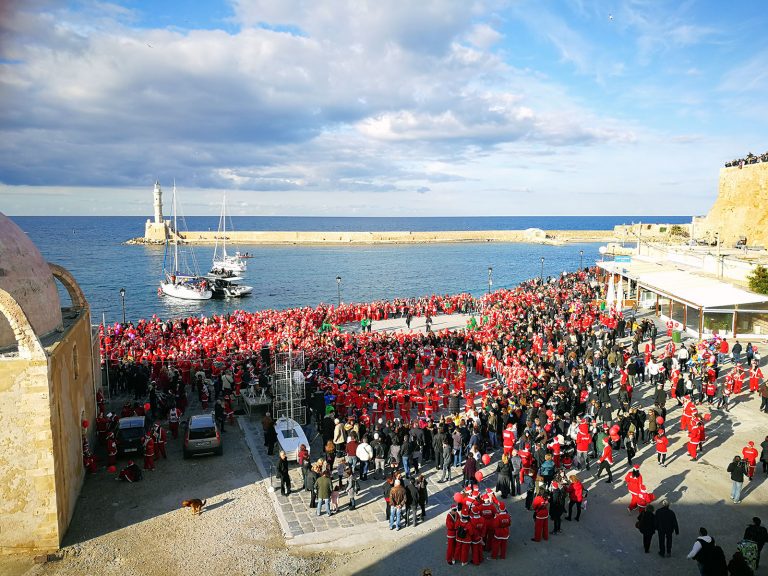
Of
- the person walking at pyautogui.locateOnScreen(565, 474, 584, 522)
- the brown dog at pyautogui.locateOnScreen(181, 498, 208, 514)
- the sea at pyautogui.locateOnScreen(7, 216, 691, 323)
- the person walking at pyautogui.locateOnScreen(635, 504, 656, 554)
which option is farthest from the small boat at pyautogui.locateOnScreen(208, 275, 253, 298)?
the person walking at pyautogui.locateOnScreen(635, 504, 656, 554)

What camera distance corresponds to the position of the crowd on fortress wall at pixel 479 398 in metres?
11.8

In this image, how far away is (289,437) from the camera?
15242 millimetres

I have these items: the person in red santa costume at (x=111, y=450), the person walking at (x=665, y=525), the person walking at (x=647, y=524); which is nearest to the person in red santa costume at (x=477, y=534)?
the person walking at (x=647, y=524)

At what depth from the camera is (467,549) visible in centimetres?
1046

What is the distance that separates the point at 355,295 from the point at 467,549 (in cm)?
5408

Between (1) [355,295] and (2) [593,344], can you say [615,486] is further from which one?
(1) [355,295]

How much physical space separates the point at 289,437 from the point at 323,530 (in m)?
3.85

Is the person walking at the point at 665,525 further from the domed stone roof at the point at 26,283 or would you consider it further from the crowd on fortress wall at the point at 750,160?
the crowd on fortress wall at the point at 750,160

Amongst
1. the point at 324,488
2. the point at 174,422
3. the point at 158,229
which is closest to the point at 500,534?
the point at 324,488

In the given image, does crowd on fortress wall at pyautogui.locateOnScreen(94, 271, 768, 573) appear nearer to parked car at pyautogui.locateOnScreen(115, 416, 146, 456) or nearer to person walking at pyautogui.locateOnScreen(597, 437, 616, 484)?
person walking at pyautogui.locateOnScreen(597, 437, 616, 484)

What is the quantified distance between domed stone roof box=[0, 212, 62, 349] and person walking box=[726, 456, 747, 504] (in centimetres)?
1547

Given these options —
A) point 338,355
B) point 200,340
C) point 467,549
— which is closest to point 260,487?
point 467,549

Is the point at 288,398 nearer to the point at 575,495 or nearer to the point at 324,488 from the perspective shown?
the point at 324,488

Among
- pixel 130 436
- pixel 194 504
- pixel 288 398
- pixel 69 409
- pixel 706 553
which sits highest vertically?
pixel 69 409
